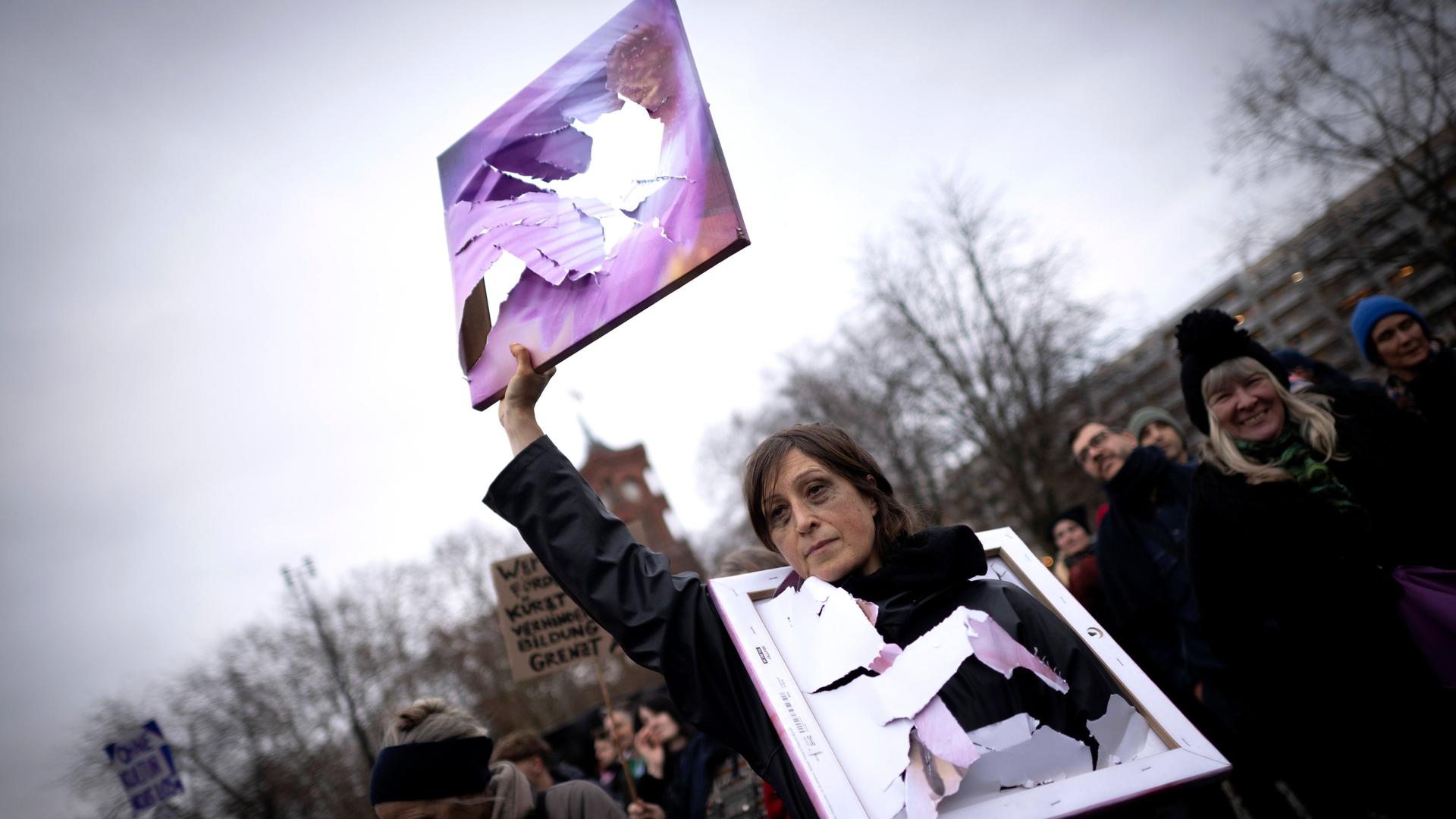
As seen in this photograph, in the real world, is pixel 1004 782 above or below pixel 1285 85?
below

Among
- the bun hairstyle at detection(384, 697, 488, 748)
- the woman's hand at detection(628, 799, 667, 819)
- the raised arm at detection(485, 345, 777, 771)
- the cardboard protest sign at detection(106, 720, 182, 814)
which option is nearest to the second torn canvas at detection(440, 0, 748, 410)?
the raised arm at detection(485, 345, 777, 771)

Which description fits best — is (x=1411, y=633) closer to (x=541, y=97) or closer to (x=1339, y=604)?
(x=1339, y=604)

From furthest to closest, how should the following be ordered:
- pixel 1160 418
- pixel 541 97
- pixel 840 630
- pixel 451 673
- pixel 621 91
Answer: pixel 451 673 → pixel 1160 418 → pixel 541 97 → pixel 621 91 → pixel 840 630

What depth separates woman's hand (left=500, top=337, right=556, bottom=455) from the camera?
5.84 feet

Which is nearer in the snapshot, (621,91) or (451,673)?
(621,91)

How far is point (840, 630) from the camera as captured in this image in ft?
4.58

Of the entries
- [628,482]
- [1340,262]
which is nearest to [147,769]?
[1340,262]

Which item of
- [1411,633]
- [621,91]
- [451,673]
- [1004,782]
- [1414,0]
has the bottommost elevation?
[451,673]

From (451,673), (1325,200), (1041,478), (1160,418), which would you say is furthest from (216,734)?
(1325,200)

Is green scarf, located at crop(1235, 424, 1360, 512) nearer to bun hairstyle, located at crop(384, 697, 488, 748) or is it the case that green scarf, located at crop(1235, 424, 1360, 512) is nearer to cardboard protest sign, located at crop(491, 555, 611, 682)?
bun hairstyle, located at crop(384, 697, 488, 748)

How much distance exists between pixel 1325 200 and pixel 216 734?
3563 cm

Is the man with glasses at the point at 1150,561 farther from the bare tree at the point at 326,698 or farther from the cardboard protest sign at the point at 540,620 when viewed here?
the bare tree at the point at 326,698

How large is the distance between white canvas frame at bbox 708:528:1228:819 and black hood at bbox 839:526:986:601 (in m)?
0.18

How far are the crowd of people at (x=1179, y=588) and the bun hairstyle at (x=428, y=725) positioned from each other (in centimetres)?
1
